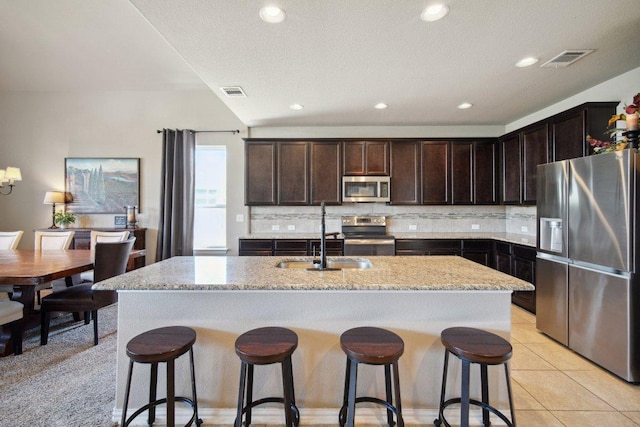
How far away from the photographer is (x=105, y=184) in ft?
16.0

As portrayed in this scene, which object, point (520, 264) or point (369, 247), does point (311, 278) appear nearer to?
point (369, 247)

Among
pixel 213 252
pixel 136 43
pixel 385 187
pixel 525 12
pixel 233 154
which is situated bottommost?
pixel 213 252

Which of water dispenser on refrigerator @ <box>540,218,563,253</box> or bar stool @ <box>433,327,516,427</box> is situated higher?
water dispenser on refrigerator @ <box>540,218,563,253</box>

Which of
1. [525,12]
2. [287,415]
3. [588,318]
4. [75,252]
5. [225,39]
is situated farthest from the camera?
[75,252]

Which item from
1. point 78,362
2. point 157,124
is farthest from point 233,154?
point 78,362

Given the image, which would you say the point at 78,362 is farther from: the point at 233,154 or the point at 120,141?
the point at 120,141

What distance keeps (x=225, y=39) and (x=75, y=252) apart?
10.6ft

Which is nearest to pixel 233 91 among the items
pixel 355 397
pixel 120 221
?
pixel 355 397

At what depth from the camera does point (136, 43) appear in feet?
11.4

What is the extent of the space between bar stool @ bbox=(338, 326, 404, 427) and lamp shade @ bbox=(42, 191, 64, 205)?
5505 mm

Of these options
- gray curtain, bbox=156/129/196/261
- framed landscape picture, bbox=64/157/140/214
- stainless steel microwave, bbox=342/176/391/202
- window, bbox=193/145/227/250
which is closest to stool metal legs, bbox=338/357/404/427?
stainless steel microwave, bbox=342/176/391/202

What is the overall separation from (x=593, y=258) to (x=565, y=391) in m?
1.08

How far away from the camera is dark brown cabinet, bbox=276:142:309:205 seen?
4379 millimetres

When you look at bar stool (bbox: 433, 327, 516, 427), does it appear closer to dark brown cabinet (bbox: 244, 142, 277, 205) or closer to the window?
dark brown cabinet (bbox: 244, 142, 277, 205)
